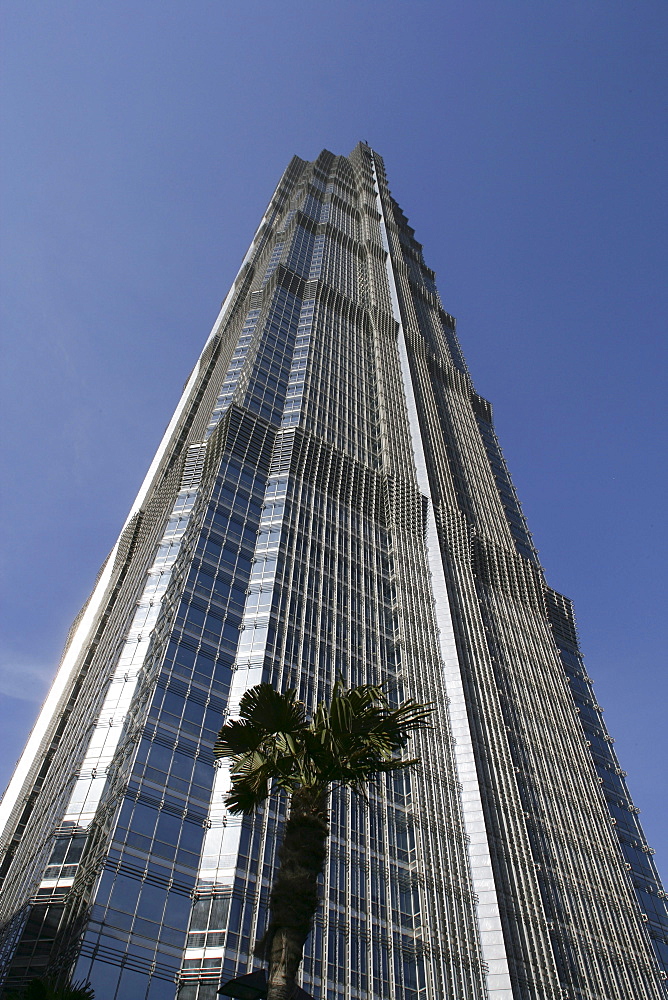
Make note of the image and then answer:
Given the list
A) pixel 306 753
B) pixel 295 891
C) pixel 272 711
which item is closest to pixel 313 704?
pixel 272 711

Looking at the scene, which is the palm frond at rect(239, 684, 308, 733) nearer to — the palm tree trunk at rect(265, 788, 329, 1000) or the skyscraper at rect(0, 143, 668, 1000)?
the palm tree trunk at rect(265, 788, 329, 1000)

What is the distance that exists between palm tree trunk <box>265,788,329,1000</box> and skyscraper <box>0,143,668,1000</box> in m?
15.6

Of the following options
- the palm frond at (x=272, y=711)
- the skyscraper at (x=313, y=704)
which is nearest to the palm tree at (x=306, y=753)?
the palm frond at (x=272, y=711)

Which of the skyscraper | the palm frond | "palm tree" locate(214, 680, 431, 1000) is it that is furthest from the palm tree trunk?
the skyscraper

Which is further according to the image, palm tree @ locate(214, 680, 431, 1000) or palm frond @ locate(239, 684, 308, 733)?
palm frond @ locate(239, 684, 308, 733)

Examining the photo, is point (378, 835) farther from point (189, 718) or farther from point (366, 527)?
point (366, 527)

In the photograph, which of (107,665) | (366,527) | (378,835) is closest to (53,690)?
(107,665)

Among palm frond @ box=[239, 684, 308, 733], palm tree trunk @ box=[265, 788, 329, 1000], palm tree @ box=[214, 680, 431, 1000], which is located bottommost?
palm tree trunk @ box=[265, 788, 329, 1000]

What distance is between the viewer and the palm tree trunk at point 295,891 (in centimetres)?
1285

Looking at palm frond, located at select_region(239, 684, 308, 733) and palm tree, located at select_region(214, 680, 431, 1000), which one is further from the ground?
palm frond, located at select_region(239, 684, 308, 733)

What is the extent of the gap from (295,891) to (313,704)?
81.9 feet

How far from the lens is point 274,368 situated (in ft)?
203

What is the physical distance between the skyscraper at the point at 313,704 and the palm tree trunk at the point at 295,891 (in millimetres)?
15639

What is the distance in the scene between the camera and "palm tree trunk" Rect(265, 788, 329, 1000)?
506 inches
